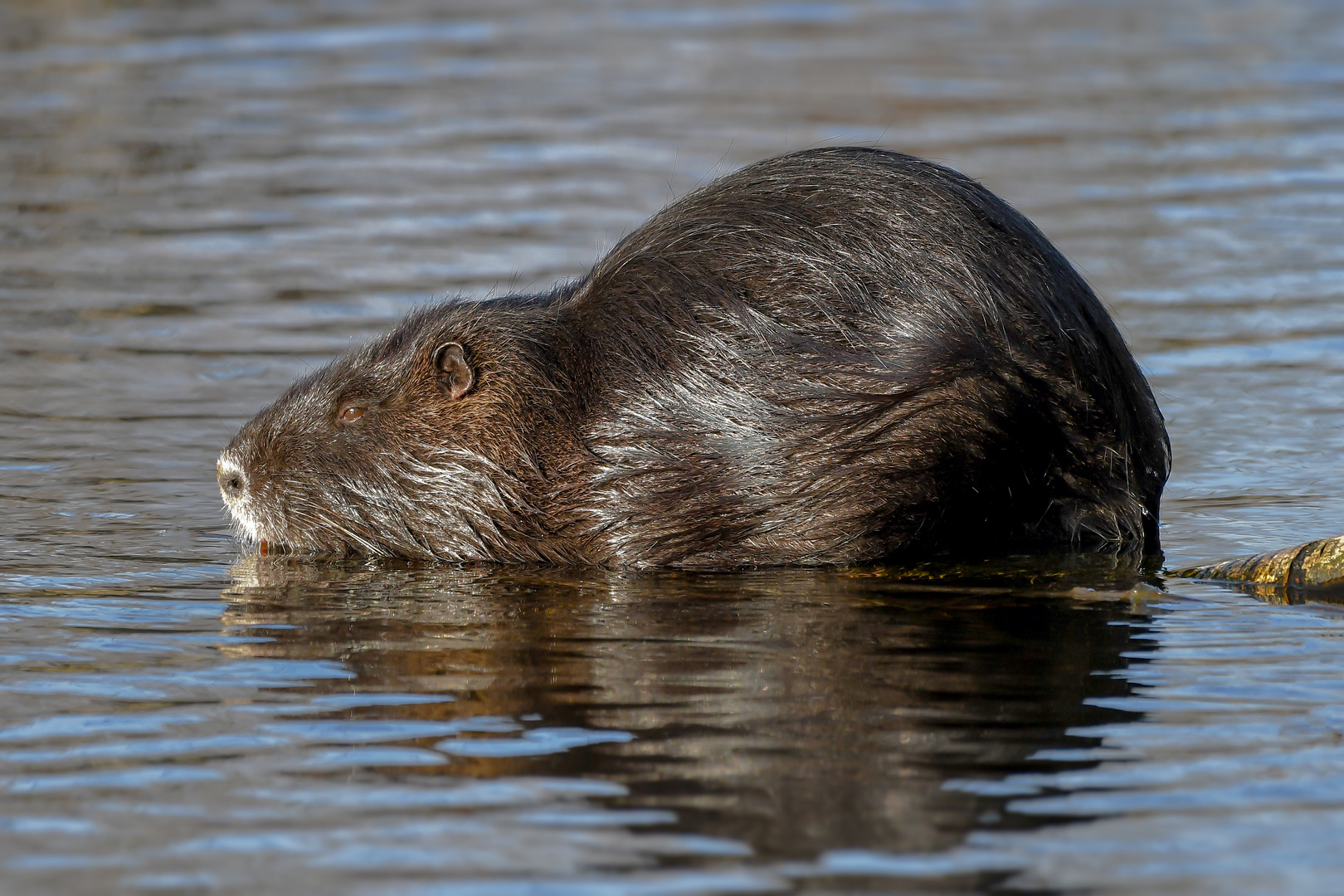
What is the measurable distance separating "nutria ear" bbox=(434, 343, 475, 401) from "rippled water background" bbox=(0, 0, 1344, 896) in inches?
24.7

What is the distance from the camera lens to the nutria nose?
6902mm

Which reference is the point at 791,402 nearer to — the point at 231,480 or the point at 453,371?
the point at 453,371

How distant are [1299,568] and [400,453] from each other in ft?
9.80

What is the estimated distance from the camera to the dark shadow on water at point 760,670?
4086 millimetres

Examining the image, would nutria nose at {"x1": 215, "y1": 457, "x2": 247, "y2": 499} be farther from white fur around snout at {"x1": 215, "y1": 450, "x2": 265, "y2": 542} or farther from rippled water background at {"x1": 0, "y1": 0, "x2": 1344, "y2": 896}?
rippled water background at {"x1": 0, "y1": 0, "x2": 1344, "y2": 896}

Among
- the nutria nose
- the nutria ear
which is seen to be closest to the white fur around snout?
the nutria nose

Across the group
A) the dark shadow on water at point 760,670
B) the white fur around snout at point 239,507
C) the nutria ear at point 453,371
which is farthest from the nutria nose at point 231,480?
the nutria ear at point 453,371

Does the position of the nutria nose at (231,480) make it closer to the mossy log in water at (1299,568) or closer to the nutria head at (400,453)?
the nutria head at (400,453)

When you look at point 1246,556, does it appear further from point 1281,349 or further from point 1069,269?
point 1281,349

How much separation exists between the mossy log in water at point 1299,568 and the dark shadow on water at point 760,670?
0.31 m

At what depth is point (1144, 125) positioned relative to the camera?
14.8m

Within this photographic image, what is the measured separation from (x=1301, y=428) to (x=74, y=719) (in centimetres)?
506

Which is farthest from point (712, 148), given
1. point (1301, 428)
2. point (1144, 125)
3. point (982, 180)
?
point (1301, 428)

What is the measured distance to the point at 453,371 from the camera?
266 inches
